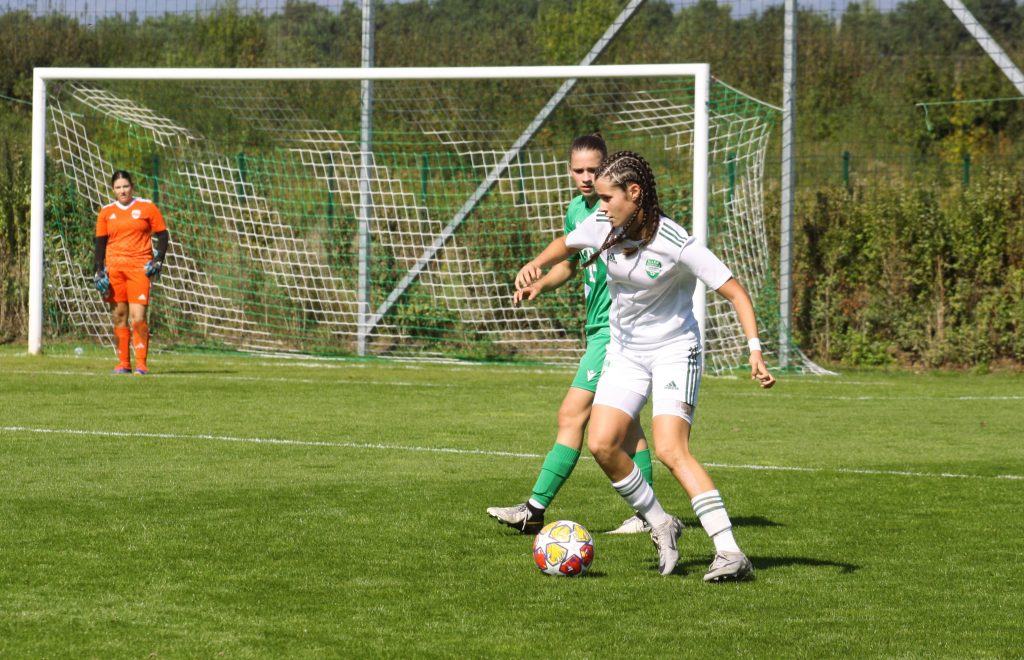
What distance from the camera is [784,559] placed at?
6.53 meters

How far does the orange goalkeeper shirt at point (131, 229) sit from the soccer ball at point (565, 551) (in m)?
10.1

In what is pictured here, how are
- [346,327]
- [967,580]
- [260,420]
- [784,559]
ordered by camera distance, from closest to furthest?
[967,580] < [784,559] < [260,420] < [346,327]

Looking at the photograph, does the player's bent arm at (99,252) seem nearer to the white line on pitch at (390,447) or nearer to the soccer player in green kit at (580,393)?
the white line on pitch at (390,447)

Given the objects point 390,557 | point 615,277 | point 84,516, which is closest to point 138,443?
point 84,516

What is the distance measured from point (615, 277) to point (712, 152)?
37.7 ft

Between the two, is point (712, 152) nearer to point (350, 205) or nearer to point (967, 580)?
point (350, 205)

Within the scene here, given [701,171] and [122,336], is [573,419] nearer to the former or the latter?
[701,171]

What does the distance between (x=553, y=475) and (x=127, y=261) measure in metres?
9.45

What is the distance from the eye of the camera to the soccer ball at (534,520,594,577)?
20.0 ft

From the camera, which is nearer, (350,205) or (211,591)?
(211,591)

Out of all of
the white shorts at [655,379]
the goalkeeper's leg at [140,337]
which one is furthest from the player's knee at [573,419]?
the goalkeeper's leg at [140,337]

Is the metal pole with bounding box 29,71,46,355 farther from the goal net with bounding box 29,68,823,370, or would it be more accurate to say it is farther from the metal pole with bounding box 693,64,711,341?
the metal pole with bounding box 693,64,711,341

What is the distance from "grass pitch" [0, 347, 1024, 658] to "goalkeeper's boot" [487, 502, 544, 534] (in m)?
0.06

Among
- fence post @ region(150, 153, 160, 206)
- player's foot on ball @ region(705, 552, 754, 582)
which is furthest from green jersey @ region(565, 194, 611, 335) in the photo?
fence post @ region(150, 153, 160, 206)
